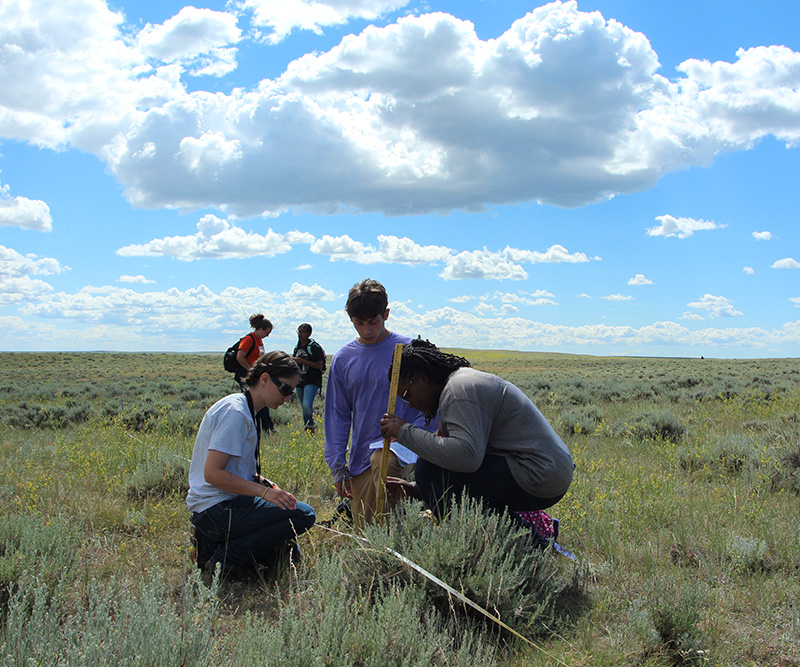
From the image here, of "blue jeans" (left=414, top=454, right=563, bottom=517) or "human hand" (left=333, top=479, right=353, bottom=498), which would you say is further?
"human hand" (left=333, top=479, right=353, bottom=498)

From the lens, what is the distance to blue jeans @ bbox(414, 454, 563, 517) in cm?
362

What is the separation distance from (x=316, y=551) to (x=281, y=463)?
2.64 meters

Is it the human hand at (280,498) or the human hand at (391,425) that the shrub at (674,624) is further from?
the human hand at (280,498)

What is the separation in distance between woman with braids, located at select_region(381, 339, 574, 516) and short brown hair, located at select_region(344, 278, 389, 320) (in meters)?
0.52

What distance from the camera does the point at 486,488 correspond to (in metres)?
3.65

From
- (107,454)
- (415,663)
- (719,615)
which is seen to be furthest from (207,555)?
(107,454)

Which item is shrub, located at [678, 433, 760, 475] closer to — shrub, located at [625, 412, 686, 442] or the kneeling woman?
shrub, located at [625, 412, 686, 442]

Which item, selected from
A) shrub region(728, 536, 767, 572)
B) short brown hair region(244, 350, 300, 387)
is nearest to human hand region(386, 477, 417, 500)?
short brown hair region(244, 350, 300, 387)

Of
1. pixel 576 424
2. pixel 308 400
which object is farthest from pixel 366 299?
pixel 576 424

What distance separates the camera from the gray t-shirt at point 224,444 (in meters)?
3.62

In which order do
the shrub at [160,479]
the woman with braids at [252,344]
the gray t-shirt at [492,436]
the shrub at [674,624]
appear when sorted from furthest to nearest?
the woman with braids at [252,344]
the shrub at [160,479]
the gray t-shirt at [492,436]
the shrub at [674,624]

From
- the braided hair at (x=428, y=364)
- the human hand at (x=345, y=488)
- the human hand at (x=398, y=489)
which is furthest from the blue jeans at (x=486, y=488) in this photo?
the human hand at (x=345, y=488)

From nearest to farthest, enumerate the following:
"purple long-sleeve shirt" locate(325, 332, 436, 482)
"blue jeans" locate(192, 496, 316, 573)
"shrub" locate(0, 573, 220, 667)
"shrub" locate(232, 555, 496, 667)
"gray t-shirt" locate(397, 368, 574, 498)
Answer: "shrub" locate(0, 573, 220, 667), "shrub" locate(232, 555, 496, 667), "gray t-shirt" locate(397, 368, 574, 498), "blue jeans" locate(192, 496, 316, 573), "purple long-sleeve shirt" locate(325, 332, 436, 482)

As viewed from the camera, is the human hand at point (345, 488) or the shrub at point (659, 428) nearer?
the human hand at point (345, 488)
